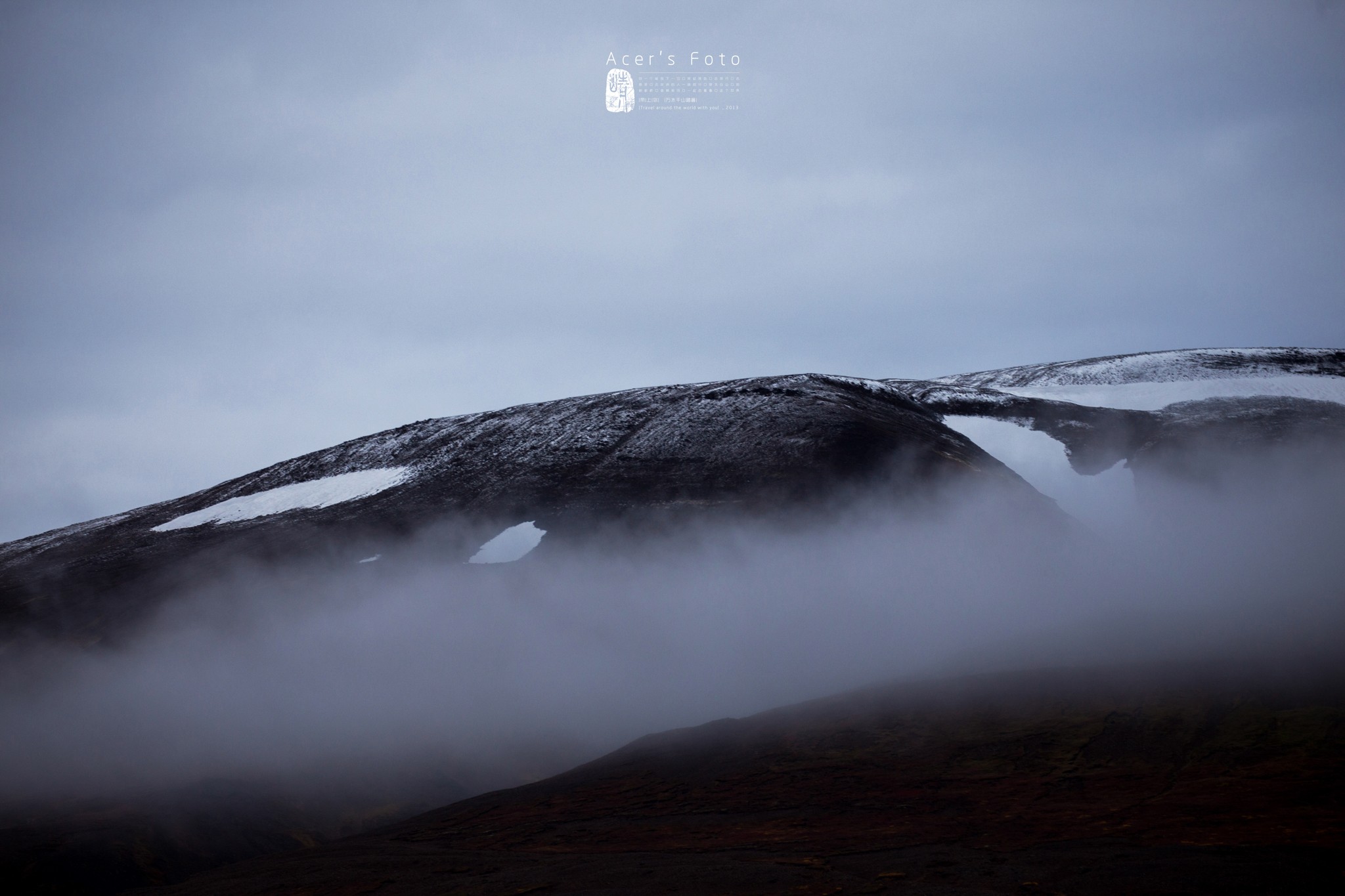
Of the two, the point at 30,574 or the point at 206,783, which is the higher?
the point at 30,574

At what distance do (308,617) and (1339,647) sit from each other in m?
43.0

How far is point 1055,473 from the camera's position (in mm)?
56688

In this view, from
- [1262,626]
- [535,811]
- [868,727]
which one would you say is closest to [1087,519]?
[1262,626]

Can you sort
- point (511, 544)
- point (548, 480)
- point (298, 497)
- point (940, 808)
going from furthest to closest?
1. point (298, 497)
2. point (548, 480)
3. point (511, 544)
4. point (940, 808)

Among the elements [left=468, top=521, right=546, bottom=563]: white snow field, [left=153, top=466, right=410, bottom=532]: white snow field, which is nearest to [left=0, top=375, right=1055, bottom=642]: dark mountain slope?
[left=153, top=466, right=410, bottom=532]: white snow field

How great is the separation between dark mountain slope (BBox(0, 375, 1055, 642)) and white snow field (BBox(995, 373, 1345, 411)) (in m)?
17.8

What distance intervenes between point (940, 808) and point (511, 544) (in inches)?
1409

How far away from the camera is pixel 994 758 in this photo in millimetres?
17109

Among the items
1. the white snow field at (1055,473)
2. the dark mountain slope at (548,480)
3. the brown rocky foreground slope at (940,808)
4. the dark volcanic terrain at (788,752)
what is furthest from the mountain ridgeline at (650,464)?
the brown rocky foreground slope at (940,808)

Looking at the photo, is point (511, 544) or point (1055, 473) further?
point (1055, 473)

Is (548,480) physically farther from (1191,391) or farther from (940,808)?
(1191,391)

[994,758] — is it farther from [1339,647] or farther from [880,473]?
[880,473]

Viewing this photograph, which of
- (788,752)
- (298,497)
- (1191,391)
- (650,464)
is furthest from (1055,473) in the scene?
(298,497)

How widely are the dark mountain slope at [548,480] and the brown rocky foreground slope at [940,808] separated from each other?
89.8ft
